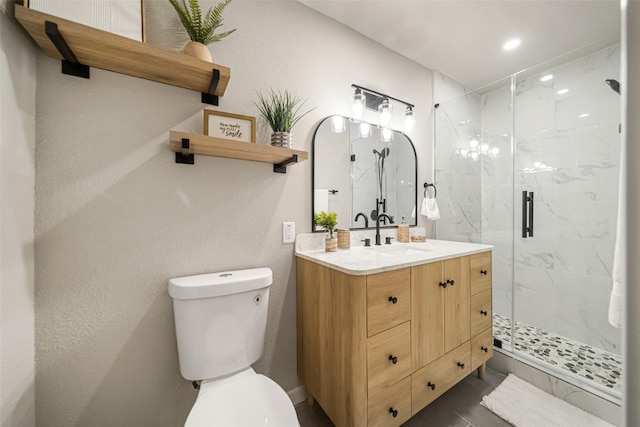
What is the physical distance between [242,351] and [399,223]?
1.46 m

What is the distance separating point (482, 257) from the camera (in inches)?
62.6

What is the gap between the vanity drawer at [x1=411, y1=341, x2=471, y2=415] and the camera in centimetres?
122

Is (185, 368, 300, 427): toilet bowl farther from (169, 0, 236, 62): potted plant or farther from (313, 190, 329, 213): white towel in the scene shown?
(169, 0, 236, 62): potted plant

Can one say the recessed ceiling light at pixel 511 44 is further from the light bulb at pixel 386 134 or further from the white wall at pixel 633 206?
the white wall at pixel 633 206

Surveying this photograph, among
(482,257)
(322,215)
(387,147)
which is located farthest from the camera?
(387,147)

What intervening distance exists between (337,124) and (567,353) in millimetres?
2422

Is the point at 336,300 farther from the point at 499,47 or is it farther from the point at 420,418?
the point at 499,47

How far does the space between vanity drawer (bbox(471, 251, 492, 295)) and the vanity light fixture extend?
1.11 meters

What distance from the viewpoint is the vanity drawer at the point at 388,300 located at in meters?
1.03

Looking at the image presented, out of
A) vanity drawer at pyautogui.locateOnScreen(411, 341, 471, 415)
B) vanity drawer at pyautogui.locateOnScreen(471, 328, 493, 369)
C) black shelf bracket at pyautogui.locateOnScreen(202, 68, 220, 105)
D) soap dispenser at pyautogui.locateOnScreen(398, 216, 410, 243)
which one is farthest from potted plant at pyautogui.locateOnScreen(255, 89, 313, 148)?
vanity drawer at pyautogui.locateOnScreen(471, 328, 493, 369)

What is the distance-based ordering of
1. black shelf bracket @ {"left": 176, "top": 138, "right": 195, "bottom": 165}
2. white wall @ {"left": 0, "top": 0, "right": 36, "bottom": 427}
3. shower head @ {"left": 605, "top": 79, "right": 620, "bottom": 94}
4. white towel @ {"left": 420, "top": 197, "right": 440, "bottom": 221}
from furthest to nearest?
white towel @ {"left": 420, "top": 197, "right": 440, "bottom": 221}, shower head @ {"left": 605, "top": 79, "right": 620, "bottom": 94}, black shelf bracket @ {"left": 176, "top": 138, "right": 195, "bottom": 165}, white wall @ {"left": 0, "top": 0, "right": 36, "bottom": 427}

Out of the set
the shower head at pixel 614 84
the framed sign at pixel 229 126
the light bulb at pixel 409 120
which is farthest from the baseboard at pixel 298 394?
the shower head at pixel 614 84

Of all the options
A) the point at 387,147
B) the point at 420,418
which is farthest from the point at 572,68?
the point at 420,418

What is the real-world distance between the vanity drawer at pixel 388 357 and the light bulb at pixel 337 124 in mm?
1237
